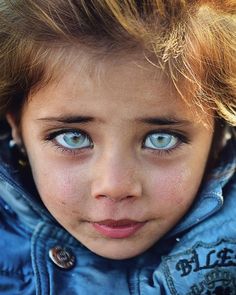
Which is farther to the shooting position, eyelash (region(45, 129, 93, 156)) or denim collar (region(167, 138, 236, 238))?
denim collar (region(167, 138, 236, 238))

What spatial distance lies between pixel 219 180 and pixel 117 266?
0.93ft

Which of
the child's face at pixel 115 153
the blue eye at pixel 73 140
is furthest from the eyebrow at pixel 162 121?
the blue eye at pixel 73 140

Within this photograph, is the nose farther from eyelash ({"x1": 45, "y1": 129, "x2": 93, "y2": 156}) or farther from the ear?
the ear

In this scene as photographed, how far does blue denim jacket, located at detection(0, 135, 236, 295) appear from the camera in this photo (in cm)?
148

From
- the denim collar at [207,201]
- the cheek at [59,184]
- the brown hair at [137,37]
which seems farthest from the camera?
the denim collar at [207,201]

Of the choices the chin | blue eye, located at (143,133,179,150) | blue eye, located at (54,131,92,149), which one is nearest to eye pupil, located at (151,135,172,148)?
blue eye, located at (143,133,179,150)

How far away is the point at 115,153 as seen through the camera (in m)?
1.38

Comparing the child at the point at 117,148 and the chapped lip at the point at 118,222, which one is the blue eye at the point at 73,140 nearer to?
the child at the point at 117,148

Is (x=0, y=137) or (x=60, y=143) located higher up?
(x=0, y=137)

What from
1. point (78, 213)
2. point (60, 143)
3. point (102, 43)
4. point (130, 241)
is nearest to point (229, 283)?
point (130, 241)

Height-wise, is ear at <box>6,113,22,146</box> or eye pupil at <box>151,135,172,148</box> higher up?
ear at <box>6,113,22,146</box>

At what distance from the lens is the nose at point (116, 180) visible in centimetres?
137

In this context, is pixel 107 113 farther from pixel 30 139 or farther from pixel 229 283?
pixel 229 283

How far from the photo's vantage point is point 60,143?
4.76ft
